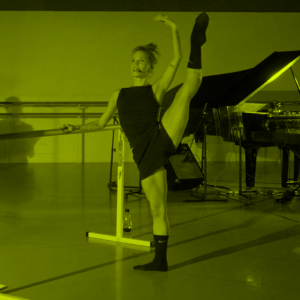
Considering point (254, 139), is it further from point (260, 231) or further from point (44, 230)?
point (44, 230)

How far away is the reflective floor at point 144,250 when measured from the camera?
1829 millimetres

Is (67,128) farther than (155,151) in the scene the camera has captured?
Yes

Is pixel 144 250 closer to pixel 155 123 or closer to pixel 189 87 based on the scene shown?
pixel 155 123

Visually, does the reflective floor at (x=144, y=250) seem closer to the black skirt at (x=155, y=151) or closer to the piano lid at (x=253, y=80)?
the black skirt at (x=155, y=151)

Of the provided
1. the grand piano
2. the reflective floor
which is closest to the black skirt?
the reflective floor

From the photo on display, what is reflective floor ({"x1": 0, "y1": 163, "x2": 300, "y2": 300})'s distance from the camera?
1.83m

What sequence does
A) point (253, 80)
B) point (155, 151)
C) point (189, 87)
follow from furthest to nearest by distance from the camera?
1. point (253, 80)
2. point (155, 151)
3. point (189, 87)

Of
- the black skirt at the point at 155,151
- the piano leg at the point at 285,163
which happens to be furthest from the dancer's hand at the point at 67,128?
the piano leg at the point at 285,163

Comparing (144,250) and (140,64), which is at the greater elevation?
(140,64)

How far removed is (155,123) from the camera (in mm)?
2002

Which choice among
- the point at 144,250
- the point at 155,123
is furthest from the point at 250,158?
the point at 155,123

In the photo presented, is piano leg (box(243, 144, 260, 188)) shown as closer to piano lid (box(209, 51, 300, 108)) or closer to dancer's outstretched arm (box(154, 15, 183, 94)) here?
piano lid (box(209, 51, 300, 108))

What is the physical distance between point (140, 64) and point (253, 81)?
228 cm

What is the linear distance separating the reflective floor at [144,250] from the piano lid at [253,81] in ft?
3.24
